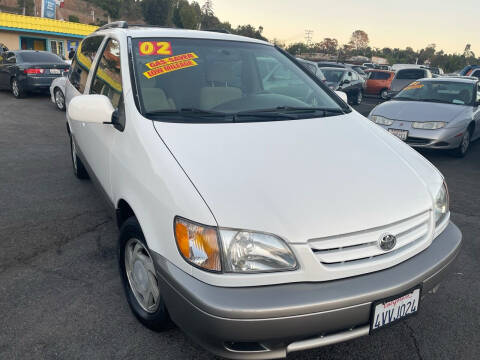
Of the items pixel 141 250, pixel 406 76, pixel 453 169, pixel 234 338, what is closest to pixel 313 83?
pixel 141 250

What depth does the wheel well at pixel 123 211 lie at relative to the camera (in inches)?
99.9

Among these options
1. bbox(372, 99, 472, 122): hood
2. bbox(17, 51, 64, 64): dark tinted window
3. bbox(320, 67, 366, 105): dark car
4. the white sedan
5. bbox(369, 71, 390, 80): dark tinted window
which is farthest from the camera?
bbox(369, 71, 390, 80): dark tinted window

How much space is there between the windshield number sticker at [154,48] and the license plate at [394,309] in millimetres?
2170

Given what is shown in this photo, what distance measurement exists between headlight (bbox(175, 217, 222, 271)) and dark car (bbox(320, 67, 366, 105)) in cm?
1239

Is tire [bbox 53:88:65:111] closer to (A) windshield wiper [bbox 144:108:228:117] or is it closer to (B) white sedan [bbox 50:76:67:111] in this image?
(B) white sedan [bbox 50:76:67:111]

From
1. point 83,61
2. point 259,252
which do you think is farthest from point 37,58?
point 259,252

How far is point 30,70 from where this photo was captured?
11227 millimetres

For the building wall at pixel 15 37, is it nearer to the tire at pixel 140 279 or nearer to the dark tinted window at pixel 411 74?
the dark tinted window at pixel 411 74

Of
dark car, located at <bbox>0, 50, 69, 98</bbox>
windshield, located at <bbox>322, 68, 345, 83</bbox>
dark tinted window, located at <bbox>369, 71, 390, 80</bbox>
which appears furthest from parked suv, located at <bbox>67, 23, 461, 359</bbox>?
dark tinted window, located at <bbox>369, 71, 390, 80</bbox>

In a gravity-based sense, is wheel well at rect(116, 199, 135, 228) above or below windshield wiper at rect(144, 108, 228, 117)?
below

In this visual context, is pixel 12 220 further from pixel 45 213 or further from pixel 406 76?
pixel 406 76

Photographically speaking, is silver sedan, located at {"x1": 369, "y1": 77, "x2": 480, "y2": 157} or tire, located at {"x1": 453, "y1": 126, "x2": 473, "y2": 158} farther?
tire, located at {"x1": 453, "y1": 126, "x2": 473, "y2": 158}

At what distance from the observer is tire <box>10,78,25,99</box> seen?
11500 mm

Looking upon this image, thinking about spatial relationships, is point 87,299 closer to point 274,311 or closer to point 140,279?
point 140,279
